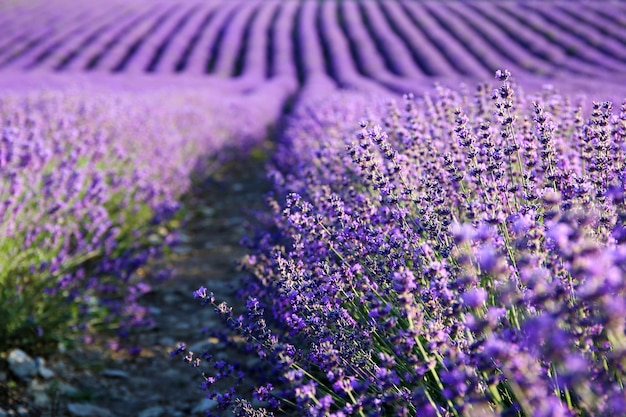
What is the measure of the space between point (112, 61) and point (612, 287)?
59.6 feet

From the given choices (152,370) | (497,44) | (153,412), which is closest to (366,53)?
(497,44)

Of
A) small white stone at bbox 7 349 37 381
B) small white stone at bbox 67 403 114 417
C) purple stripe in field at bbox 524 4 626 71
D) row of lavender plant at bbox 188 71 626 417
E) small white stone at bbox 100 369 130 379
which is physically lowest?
small white stone at bbox 100 369 130 379

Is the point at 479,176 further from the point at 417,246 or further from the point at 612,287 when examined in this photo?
the point at 612,287

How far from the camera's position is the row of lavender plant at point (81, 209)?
9.52ft

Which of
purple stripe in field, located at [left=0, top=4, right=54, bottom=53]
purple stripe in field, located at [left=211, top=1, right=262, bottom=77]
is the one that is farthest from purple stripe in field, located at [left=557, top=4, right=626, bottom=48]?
purple stripe in field, located at [left=0, top=4, right=54, bottom=53]

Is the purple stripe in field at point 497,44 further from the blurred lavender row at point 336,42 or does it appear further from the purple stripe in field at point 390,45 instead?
the purple stripe in field at point 390,45

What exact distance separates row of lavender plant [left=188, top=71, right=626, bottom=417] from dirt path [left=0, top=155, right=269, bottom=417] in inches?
26.5

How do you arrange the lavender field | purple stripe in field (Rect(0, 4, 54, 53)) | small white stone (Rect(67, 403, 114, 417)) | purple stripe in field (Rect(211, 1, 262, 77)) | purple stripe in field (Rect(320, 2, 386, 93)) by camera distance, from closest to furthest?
the lavender field → small white stone (Rect(67, 403, 114, 417)) → purple stripe in field (Rect(320, 2, 386, 93)) → purple stripe in field (Rect(211, 1, 262, 77)) → purple stripe in field (Rect(0, 4, 54, 53))

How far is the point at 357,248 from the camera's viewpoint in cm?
188

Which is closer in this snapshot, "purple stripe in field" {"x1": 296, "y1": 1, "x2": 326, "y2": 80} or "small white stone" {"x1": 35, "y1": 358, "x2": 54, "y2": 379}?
"small white stone" {"x1": 35, "y1": 358, "x2": 54, "y2": 379}

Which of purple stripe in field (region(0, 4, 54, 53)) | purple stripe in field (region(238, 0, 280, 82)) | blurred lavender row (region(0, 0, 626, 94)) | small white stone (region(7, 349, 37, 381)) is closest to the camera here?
small white stone (region(7, 349, 37, 381))

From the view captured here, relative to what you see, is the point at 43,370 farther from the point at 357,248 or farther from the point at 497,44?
the point at 497,44

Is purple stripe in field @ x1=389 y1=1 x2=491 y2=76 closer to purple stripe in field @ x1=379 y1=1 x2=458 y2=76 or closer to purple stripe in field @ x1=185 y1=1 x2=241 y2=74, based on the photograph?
purple stripe in field @ x1=379 y1=1 x2=458 y2=76

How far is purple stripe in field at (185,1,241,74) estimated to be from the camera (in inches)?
687
